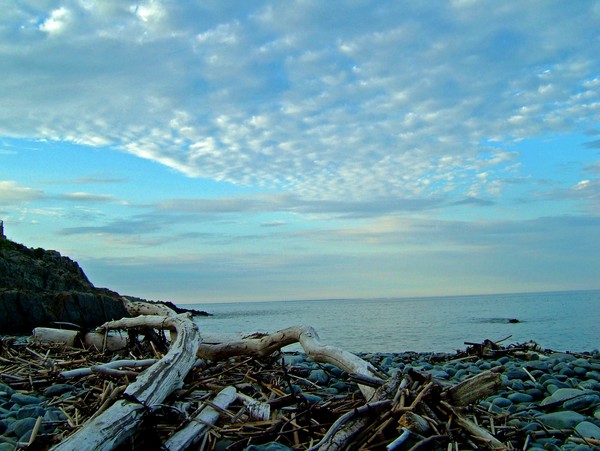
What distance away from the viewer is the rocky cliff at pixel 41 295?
29978mm

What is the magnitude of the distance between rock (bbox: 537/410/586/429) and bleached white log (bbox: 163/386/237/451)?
10.6ft

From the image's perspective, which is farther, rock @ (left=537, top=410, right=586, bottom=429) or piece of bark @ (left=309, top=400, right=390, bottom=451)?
rock @ (left=537, top=410, right=586, bottom=429)

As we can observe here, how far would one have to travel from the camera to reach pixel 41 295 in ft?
105

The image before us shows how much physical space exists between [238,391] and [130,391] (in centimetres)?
132

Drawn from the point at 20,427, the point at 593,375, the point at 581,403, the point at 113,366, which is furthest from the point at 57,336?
the point at 593,375

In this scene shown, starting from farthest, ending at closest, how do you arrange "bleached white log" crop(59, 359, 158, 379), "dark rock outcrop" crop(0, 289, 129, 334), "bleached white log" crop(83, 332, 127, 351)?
"dark rock outcrop" crop(0, 289, 129, 334) < "bleached white log" crop(83, 332, 127, 351) < "bleached white log" crop(59, 359, 158, 379)

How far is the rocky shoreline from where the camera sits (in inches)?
160

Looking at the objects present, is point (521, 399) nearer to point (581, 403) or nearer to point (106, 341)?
point (581, 403)

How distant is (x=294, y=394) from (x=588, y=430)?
2.83 m

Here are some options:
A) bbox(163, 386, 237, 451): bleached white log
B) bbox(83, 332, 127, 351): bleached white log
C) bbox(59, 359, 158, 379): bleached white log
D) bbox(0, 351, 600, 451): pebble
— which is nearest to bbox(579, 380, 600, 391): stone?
bbox(0, 351, 600, 451): pebble

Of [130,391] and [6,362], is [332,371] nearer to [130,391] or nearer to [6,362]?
[130,391]

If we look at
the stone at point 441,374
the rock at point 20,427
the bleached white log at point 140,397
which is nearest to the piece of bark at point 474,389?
the bleached white log at point 140,397

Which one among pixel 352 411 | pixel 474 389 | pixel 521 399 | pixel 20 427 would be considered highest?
pixel 474 389

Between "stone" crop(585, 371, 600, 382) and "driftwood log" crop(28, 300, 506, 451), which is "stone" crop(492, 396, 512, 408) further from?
"stone" crop(585, 371, 600, 382)
